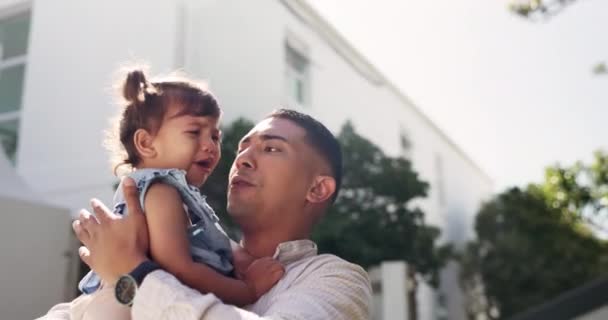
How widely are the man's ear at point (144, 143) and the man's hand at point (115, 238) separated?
0.15 metres

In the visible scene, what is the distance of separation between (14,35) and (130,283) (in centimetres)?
754

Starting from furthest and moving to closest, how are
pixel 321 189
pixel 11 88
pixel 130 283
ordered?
pixel 11 88 < pixel 321 189 < pixel 130 283

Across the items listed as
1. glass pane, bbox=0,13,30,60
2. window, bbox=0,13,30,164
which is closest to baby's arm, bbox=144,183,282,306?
window, bbox=0,13,30,164

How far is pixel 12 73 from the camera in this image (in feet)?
25.8

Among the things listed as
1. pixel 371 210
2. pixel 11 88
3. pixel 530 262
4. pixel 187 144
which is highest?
pixel 11 88

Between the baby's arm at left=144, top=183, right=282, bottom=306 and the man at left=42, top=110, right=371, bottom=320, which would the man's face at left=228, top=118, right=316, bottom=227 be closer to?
the man at left=42, top=110, right=371, bottom=320

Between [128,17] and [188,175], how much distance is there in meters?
5.88

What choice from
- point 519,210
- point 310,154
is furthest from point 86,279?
point 519,210

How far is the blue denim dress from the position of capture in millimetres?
1473

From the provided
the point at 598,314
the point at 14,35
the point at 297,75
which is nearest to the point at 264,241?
the point at 598,314

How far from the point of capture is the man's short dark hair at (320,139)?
178 cm

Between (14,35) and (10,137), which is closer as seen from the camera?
(10,137)

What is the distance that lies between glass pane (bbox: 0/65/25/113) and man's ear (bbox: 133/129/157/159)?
6671 millimetres

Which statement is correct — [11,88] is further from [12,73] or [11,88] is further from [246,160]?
[246,160]
